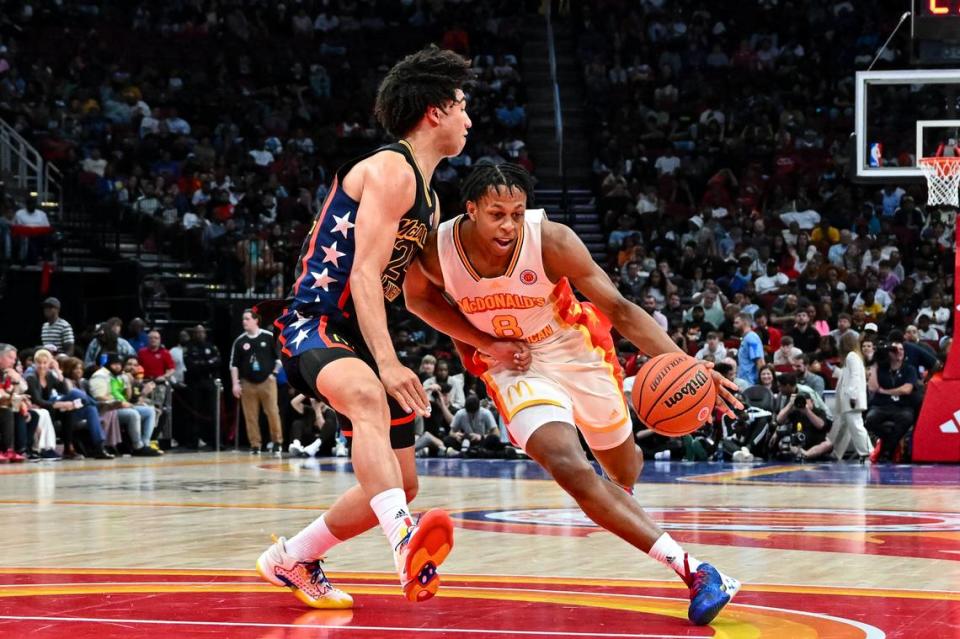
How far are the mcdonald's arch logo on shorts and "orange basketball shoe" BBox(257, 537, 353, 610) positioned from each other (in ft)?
2.97

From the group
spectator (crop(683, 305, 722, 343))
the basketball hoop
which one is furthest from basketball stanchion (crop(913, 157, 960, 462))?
spectator (crop(683, 305, 722, 343))

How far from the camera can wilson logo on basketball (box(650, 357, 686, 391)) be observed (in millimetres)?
5106

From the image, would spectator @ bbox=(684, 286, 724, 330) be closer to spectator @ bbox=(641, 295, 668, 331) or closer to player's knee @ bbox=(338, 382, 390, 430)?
spectator @ bbox=(641, 295, 668, 331)

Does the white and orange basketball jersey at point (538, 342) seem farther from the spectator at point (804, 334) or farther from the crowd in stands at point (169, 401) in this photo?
the spectator at point (804, 334)

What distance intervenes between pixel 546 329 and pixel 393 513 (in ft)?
4.06

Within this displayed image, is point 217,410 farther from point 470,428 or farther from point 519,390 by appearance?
point 519,390

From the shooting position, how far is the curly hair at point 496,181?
5113 mm

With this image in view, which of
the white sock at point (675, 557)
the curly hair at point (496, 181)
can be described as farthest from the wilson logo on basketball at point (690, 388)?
the curly hair at point (496, 181)

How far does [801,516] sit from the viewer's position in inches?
340

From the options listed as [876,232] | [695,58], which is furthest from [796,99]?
[876,232]

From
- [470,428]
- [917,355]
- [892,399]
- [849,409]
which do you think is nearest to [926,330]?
A: [917,355]

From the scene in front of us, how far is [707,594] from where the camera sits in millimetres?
4594

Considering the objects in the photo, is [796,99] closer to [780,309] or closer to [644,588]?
[780,309]

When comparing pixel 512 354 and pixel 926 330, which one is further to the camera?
pixel 926 330
